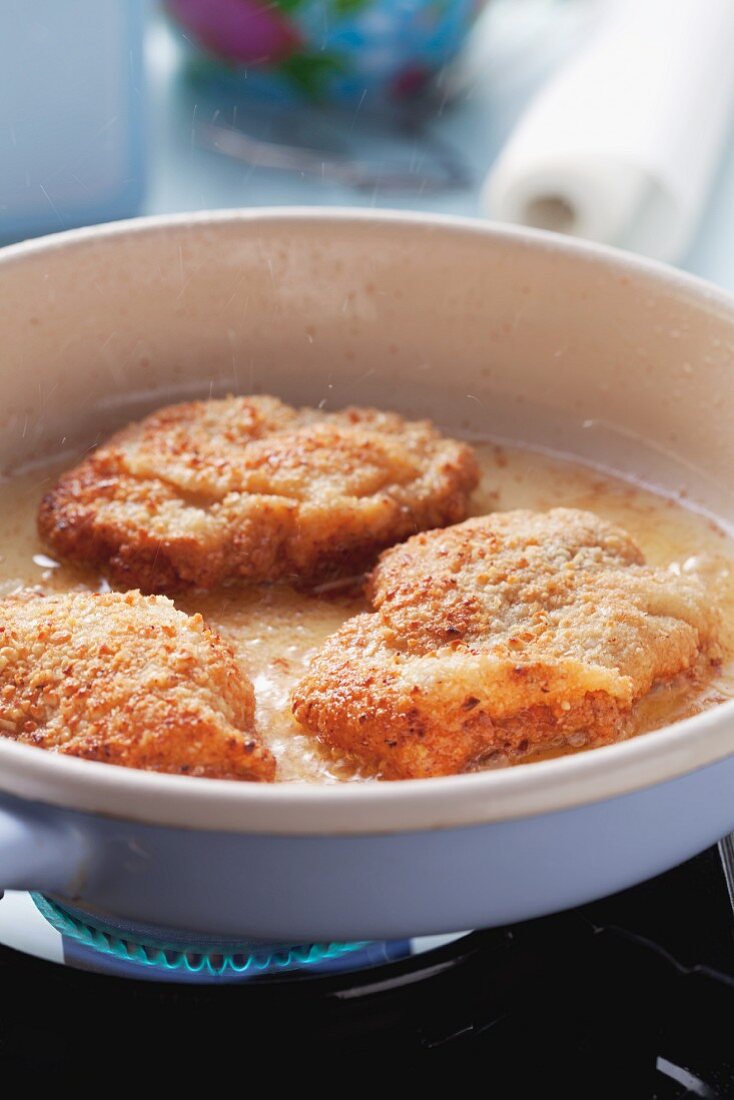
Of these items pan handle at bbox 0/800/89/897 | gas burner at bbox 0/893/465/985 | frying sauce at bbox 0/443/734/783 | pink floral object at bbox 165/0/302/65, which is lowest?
gas burner at bbox 0/893/465/985

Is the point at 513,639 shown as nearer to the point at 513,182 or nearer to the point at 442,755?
the point at 442,755

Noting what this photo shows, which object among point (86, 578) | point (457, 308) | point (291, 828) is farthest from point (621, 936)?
point (457, 308)

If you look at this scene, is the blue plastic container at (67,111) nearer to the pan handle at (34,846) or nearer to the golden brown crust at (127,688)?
the golden brown crust at (127,688)

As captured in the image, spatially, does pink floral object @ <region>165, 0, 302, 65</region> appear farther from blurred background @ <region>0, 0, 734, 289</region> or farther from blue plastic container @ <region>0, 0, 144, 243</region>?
blue plastic container @ <region>0, 0, 144, 243</region>

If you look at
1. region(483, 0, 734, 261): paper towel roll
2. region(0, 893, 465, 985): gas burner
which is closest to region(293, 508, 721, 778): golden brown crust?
region(0, 893, 465, 985): gas burner

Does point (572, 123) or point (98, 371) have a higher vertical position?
point (572, 123)

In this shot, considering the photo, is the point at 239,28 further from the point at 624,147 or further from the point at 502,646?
the point at 502,646
